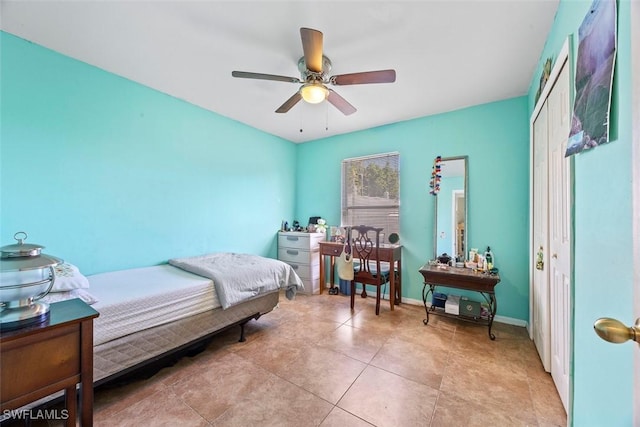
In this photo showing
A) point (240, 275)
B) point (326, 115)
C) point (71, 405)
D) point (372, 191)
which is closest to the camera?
point (71, 405)

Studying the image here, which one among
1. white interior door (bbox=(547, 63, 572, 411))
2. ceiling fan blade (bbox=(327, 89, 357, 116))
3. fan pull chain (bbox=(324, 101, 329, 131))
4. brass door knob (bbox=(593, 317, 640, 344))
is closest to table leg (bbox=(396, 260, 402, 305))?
white interior door (bbox=(547, 63, 572, 411))

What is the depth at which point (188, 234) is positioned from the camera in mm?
3004

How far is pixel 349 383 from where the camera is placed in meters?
1.76

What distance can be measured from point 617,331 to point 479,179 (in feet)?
9.41

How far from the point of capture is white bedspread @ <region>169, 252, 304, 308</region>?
6.97ft

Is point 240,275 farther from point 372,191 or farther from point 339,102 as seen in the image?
point 372,191

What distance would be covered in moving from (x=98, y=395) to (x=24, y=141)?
6.56 feet

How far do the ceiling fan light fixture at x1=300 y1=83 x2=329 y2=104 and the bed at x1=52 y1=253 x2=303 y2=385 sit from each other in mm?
1696

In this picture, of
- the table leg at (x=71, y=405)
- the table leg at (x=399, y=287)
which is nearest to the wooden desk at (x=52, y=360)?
the table leg at (x=71, y=405)

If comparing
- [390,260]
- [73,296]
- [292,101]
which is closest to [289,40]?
[292,101]

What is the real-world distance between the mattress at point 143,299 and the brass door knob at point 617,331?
219 centimetres

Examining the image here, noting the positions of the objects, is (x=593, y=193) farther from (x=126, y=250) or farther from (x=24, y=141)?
(x=24, y=141)

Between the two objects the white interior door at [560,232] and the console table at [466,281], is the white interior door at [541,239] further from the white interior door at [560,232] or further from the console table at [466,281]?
the console table at [466,281]

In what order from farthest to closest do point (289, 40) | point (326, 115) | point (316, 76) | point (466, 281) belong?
point (326, 115) → point (466, 281) → point (316, 76) → point (289, 40)
